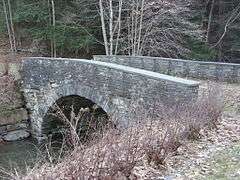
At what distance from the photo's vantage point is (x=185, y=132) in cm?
822

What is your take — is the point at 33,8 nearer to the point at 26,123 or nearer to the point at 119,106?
the point at 26,123

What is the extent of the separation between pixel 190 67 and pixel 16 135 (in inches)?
294

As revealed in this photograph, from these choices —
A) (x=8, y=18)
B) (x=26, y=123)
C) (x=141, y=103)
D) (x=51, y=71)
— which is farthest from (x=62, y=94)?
(x=8, y=18)

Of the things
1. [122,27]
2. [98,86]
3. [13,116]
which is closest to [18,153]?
[13,116]

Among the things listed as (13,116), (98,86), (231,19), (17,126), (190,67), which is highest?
(231,19)

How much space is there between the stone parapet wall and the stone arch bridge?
11.0 feet

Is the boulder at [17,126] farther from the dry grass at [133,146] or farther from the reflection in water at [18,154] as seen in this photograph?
the dry grass at [133,146]

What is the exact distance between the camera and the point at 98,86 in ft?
42.9

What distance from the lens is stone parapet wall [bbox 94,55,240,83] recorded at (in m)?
14.9

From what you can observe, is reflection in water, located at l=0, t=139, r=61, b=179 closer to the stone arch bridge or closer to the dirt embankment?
the dirt embankment

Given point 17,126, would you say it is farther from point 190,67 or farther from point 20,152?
point 190,67

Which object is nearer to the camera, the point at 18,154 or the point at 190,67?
the point at 18,154

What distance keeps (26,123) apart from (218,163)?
39.9 ft

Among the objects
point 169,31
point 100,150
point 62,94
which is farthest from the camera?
point 169,31
